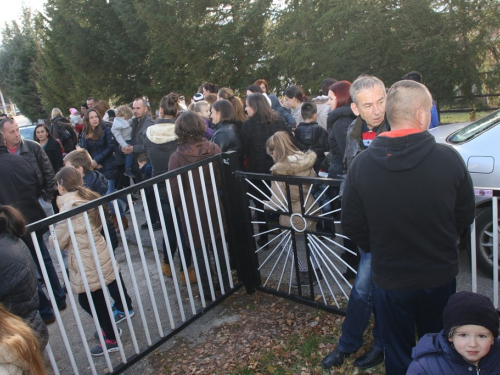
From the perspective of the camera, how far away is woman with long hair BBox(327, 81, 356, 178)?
4.32 metres

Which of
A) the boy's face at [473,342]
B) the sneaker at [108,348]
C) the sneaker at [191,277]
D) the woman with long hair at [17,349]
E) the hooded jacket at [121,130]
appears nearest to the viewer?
the woman with long hair at [17,349]

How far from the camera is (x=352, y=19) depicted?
1170 cm

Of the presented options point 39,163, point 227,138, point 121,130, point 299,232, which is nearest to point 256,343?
point 299,232

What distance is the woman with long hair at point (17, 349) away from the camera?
1.78 metres

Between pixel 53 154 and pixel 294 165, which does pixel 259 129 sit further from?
pixel 53 154

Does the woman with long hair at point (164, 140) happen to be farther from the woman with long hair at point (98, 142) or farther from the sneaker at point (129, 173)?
the sneaker at point (129, 173)

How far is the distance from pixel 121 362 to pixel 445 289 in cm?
267

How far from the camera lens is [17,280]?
2658 millimetres

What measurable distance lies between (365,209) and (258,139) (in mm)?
3115

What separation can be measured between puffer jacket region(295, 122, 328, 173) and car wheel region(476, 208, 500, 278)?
2.13 meters

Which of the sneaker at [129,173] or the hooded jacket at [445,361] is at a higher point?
the sneaker at [129,173]

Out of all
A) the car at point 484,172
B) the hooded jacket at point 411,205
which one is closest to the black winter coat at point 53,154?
the car at point 484,172

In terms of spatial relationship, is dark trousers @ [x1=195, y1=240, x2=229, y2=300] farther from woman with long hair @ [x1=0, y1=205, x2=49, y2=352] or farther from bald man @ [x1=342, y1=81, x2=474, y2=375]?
bald man @ [x1=342, y1=81, x2=474, y2=375]

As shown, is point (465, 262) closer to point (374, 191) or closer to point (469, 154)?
point (469, 154)
